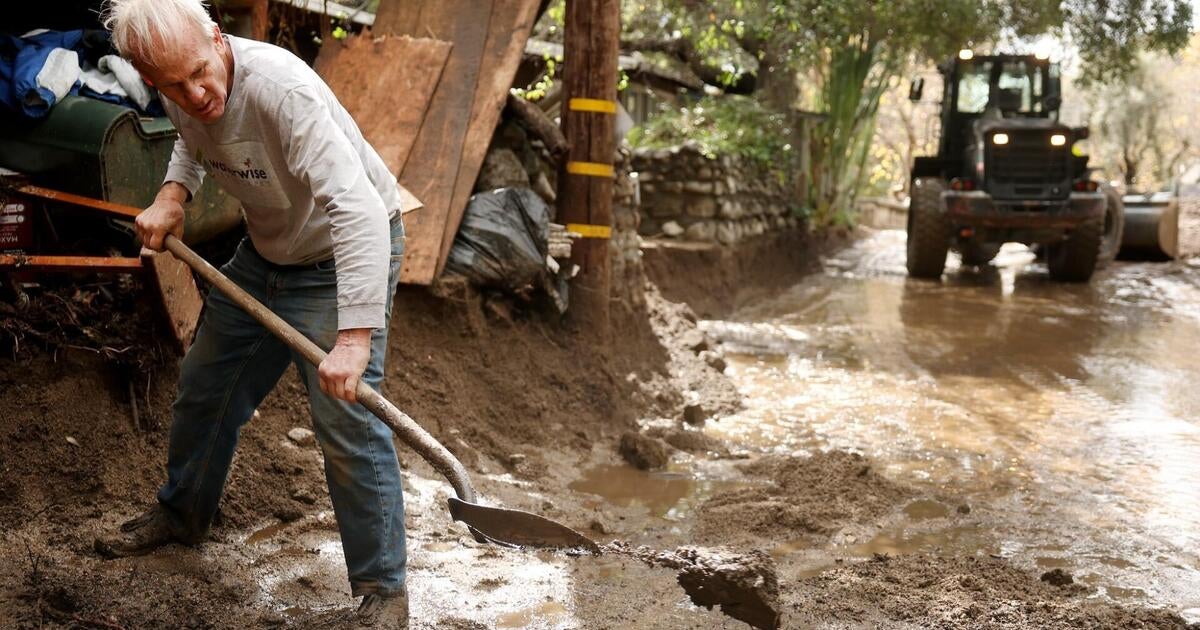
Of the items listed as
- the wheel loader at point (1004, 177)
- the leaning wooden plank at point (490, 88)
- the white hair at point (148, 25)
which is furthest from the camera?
the wheel loader at point (1004, 177)

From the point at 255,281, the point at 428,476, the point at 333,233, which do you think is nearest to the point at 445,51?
the point at 428,476

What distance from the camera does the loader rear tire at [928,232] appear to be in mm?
12055

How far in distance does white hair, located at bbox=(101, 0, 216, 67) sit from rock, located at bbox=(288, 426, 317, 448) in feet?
6.40

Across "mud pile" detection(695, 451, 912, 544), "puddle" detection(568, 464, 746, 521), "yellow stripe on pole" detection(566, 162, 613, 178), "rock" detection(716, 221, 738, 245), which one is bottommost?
"puddle" detection(568, 464, 746, 521)

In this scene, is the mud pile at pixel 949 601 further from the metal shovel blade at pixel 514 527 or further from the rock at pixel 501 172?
the rock at pixel 501 172

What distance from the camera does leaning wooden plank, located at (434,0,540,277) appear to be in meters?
5.13

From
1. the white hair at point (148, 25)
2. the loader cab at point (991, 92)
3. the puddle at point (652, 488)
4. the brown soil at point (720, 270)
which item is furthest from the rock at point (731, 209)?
the white hair at point (148, 25)

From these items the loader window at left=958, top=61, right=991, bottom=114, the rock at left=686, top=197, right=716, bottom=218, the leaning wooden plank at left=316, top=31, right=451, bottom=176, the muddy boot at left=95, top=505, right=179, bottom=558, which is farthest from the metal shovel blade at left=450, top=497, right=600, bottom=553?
the loader window at left=958, top=61, right=991, bottom=114

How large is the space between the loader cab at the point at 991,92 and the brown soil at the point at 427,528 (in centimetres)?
889

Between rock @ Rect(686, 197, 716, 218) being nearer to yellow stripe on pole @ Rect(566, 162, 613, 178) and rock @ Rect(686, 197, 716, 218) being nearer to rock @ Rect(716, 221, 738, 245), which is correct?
rock @ Rect(716, 221, 738, 245)

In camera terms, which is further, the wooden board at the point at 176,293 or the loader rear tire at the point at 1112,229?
the loader rear tire at the point at 1112,229

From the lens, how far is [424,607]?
9.87 ft

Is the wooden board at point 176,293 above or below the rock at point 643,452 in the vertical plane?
above

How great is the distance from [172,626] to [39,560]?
0.49 m
